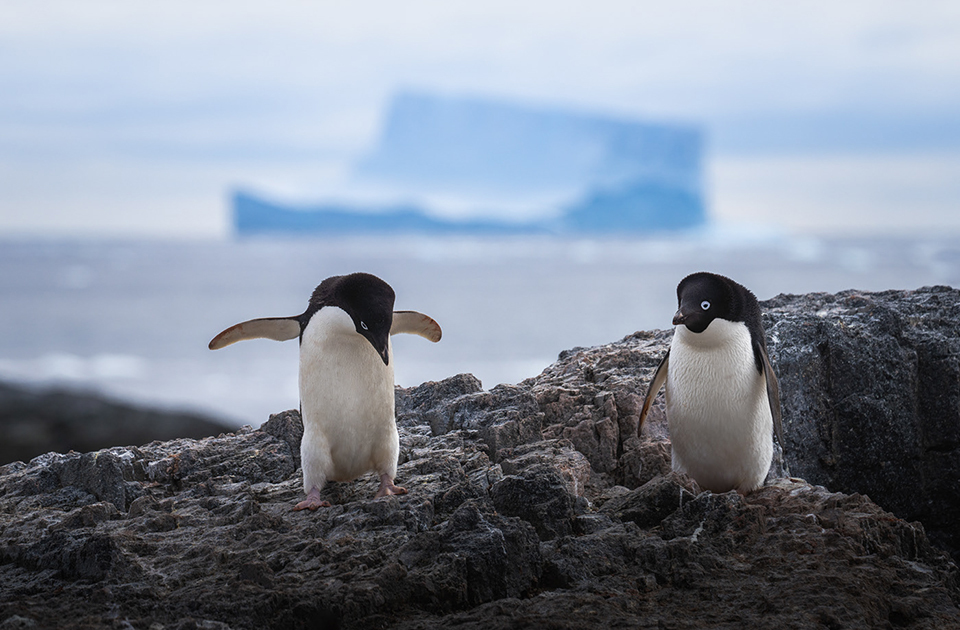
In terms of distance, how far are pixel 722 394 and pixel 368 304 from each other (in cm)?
157

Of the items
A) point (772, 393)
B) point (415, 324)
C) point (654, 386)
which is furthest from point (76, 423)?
point (772, 393)

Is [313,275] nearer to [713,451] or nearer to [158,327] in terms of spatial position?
[158,327]

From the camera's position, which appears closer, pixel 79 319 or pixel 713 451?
pixel 713 451

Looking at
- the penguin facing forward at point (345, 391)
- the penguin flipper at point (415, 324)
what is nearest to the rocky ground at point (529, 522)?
the penguin facing forward at point (345, 391)

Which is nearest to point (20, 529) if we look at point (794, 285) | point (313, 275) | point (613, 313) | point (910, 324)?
point (910, 324)

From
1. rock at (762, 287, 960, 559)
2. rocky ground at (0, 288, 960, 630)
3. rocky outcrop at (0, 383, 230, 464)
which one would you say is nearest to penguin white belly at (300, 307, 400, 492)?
rocky ground at (0, 288, 960, 630)

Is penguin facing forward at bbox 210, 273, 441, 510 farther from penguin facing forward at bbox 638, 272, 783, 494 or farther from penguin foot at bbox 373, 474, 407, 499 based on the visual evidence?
penguin facing forward at bbox 638, 272, 783, 494

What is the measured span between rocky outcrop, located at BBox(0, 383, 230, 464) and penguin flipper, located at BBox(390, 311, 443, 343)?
217 inches

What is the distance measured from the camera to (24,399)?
370 inches

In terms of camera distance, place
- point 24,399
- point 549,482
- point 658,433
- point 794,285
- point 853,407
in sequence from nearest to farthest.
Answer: point 549,482 < point 658,433 < point 853,407 < point 24,399 < point 794,285

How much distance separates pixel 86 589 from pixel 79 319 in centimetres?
3113

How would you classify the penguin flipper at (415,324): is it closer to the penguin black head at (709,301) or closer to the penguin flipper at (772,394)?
the penguin black head at (709,301)

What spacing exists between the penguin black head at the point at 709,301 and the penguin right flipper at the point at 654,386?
29 centimetres

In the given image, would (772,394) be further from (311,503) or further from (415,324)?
(311,503)
